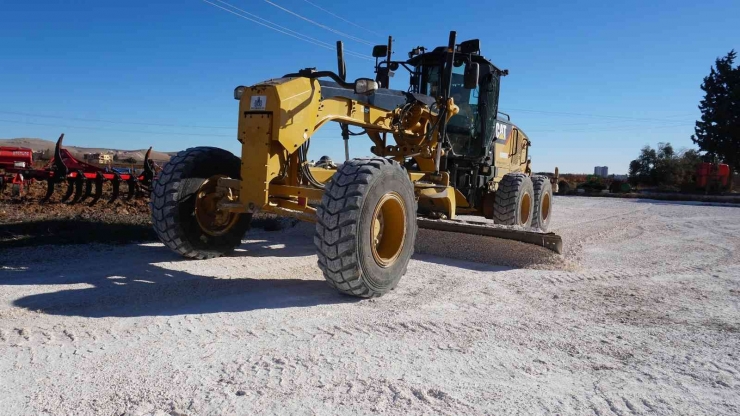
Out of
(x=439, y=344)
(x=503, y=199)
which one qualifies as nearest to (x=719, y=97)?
(x=503, y=199)

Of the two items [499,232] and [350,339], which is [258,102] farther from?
[499,232]

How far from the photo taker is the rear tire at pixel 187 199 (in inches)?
218

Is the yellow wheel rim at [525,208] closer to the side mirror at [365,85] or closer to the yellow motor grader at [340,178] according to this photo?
the yellow motor grader at [340,178]

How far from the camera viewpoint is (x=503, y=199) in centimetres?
888

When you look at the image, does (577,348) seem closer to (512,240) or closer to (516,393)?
(516,393)

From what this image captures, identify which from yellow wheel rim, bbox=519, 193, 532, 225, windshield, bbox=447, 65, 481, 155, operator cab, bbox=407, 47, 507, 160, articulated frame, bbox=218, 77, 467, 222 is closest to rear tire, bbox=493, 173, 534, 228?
yellow wheel rim, bbox=519, 193, 532, 225

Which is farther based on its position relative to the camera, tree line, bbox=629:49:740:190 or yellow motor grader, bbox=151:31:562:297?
tree line, bbox=629:49:740:190

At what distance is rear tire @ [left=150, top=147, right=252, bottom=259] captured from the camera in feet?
18.1

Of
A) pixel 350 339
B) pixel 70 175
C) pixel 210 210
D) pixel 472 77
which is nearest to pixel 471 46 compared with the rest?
pixel 472 77

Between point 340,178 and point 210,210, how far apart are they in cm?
218

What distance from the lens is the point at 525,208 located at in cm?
988

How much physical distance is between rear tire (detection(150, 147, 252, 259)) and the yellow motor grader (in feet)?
0.04

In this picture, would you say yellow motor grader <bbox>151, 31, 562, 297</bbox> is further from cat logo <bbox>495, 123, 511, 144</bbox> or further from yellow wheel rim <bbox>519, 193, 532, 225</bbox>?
yellow wheel rim <bbox>519, 193, 532, 225</bbox>

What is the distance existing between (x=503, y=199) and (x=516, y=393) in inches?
250
